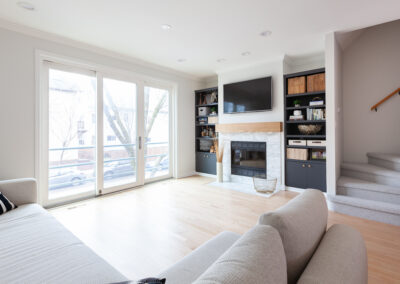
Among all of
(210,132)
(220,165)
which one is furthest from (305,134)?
(210,132)

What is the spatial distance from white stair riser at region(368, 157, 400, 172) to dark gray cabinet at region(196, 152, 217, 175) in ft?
9.99

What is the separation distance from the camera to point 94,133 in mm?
3662

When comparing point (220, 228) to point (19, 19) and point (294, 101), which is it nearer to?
point (294, 101)

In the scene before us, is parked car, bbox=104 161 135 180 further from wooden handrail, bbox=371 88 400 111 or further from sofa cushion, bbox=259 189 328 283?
wooden handrail, bbox=371 88 400 111

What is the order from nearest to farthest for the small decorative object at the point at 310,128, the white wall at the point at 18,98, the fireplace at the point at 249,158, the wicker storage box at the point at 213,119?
1. the white wall at the point at 18,98
2. the small decorative object at the point at 310,128
3. the fireplace at the point at 249,158
4. the wicker storage box at the point at 213,119

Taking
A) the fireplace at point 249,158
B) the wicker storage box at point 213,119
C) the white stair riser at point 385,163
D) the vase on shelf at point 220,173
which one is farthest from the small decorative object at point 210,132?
the white stair riser at point 385,163

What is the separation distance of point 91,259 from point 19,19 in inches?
123

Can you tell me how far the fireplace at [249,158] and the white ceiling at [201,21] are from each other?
6.20 feet

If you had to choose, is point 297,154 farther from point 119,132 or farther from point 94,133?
point 94,133

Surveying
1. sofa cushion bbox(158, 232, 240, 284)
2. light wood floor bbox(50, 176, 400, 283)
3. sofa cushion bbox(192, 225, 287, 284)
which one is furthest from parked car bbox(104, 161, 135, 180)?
sofa cushion bbox(192, 225, 287, 284)

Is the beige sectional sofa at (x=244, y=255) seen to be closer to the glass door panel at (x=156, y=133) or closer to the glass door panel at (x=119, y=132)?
the glass door panel at (x=119, y=132)

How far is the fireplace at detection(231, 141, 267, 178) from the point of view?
437 centimetres

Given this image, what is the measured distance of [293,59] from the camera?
4203 millimetres

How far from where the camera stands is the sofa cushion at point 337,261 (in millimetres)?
697
